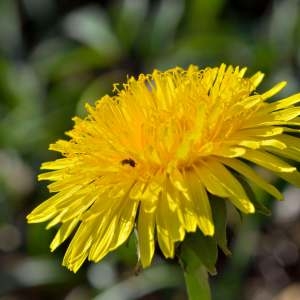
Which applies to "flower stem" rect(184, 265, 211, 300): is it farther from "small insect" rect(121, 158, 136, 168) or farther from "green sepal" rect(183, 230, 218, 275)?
"small insect" rect(121, 158, 136, 168)

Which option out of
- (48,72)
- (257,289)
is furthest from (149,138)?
(48,72)

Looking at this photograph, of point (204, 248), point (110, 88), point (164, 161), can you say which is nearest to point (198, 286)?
point (204, 248)

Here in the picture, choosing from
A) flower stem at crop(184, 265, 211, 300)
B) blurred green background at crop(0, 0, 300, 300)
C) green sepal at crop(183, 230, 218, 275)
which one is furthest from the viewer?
blurred green background at crop(0, 0, 300, 300)

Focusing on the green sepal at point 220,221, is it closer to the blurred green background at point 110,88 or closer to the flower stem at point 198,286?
the flower stem at point 198,286

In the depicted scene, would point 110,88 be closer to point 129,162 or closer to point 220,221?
point 129,162

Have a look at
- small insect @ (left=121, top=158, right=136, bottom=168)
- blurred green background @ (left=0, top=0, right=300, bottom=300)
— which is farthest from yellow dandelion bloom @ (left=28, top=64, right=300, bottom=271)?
blurred green background @ (left=0, top=0, right=300, bottom=300)

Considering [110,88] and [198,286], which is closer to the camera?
[198,286]
